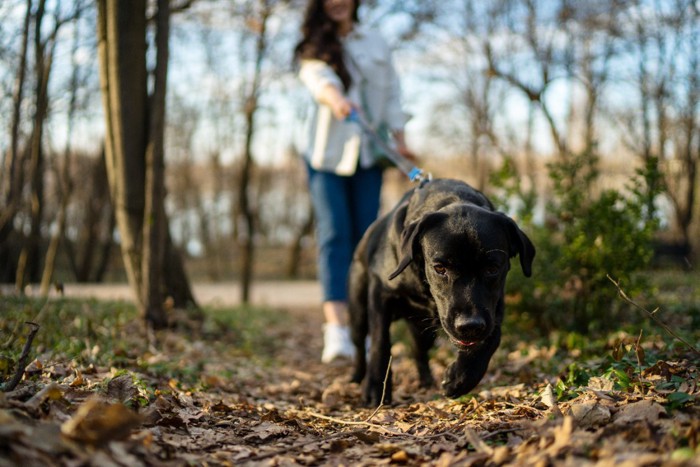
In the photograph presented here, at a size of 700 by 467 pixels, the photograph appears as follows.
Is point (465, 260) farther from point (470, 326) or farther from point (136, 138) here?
point (136, 138)

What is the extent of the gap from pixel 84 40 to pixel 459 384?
10.1 meters

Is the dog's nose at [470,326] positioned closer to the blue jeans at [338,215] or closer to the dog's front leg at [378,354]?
the dog's front leg at [378,354]

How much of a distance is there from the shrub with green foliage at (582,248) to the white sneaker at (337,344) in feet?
4.34

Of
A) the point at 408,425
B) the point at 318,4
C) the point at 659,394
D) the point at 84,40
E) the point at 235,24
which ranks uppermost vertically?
the point at 235,24

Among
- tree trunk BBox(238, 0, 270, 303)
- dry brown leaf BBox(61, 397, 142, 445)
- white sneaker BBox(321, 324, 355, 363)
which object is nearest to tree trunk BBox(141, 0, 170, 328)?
white sneaker BBox(321, 324, 355, 363)

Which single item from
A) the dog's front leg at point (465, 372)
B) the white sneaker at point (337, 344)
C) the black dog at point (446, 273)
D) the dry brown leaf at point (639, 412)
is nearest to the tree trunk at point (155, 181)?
the white sneaker at point (337, 344)

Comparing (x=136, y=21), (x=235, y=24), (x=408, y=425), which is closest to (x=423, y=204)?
(x=408, y=425)

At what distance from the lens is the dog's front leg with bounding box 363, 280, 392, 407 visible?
3.38 m

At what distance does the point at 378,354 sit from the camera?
11.2 feet

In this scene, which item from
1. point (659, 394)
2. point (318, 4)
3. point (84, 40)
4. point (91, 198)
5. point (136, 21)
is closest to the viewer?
point (659, 394)

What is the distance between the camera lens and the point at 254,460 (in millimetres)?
2225

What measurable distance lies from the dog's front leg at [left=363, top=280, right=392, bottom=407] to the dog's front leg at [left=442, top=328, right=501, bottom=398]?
427mm

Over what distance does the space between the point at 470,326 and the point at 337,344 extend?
2201mm

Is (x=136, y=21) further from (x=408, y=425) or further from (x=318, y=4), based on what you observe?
(x=408, y=425)
